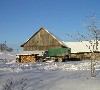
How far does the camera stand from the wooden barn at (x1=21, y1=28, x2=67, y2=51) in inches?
2279

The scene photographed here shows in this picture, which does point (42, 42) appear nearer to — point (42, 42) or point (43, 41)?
point (42, 42)

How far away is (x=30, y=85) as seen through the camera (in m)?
15.4

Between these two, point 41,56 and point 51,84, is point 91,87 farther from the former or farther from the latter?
point 41,56

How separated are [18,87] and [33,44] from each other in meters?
43.9

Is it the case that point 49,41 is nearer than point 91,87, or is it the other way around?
point 91,87

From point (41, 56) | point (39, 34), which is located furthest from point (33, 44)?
point (41, 56)

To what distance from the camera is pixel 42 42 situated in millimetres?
58156

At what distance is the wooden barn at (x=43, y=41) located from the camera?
190 ft

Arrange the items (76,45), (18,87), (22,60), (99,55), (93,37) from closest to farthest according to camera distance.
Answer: (18,87) → (93,37) → (22,60) → (99,55) → (76,45)

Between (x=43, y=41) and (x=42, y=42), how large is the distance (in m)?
0.29

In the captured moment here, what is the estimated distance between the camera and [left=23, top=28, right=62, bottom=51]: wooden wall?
190 feet

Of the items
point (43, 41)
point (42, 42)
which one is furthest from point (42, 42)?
point (43, 41)

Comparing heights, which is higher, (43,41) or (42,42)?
(43,41)

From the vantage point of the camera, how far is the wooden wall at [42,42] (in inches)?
2281
